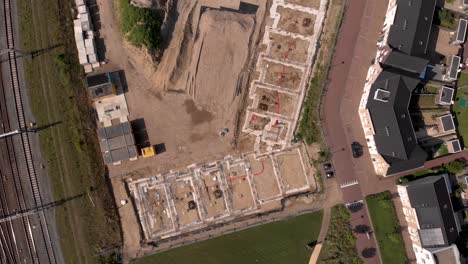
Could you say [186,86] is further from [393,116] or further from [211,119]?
[393,116]

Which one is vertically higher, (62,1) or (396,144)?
(62,1)

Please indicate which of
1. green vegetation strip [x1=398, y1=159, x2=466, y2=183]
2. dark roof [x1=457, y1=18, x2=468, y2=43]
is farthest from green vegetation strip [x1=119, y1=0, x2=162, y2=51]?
dark roof [x1=457, y1=18, x2=468, y2=43]

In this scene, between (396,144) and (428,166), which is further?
(428,166)

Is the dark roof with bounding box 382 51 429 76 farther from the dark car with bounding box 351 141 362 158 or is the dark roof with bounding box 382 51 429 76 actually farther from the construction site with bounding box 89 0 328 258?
the dark car with bounding box 351 141 362 158

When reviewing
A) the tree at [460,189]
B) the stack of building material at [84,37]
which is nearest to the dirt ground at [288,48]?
the stack of building material at [84,37]

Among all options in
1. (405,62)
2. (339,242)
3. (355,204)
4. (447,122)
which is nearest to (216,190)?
(339,242)

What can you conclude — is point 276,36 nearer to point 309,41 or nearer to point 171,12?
point 309,41

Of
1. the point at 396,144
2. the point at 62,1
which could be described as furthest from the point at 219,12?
the point at 396,144

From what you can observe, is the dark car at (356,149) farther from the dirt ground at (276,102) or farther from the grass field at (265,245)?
the dirt ground at (276,102)
